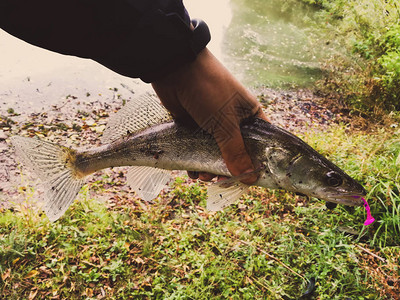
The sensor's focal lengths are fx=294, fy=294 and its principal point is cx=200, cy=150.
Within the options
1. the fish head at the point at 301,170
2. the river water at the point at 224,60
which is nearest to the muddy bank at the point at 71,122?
the river water at the point at 224,60

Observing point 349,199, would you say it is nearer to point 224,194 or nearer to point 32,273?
point 224,194

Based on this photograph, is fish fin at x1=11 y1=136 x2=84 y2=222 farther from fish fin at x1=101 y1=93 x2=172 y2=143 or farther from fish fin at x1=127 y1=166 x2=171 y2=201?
fish fin at x1=127 y1=166 x2=171 y2=201

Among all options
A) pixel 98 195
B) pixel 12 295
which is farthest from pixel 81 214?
pixel 12 295

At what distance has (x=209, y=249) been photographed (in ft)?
13.2

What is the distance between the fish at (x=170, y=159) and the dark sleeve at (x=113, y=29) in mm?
692

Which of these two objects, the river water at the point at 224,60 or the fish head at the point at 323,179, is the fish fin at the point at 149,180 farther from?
the river water at the point at 224,60

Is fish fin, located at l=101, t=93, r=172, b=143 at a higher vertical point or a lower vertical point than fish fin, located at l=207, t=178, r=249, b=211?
higher

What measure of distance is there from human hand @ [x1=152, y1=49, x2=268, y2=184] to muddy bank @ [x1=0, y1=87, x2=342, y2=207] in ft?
12.2

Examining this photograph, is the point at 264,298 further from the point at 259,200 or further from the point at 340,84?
the point at 340,84

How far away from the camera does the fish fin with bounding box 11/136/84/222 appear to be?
2.38 meters

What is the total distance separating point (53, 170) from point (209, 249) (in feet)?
7.80

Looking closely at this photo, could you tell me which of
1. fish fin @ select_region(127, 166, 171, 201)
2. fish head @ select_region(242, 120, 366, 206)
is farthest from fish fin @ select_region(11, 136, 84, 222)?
fish head @ select_region(242, 120, 366, 206)

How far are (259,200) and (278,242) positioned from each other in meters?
0.94

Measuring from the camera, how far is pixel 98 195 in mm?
5203
